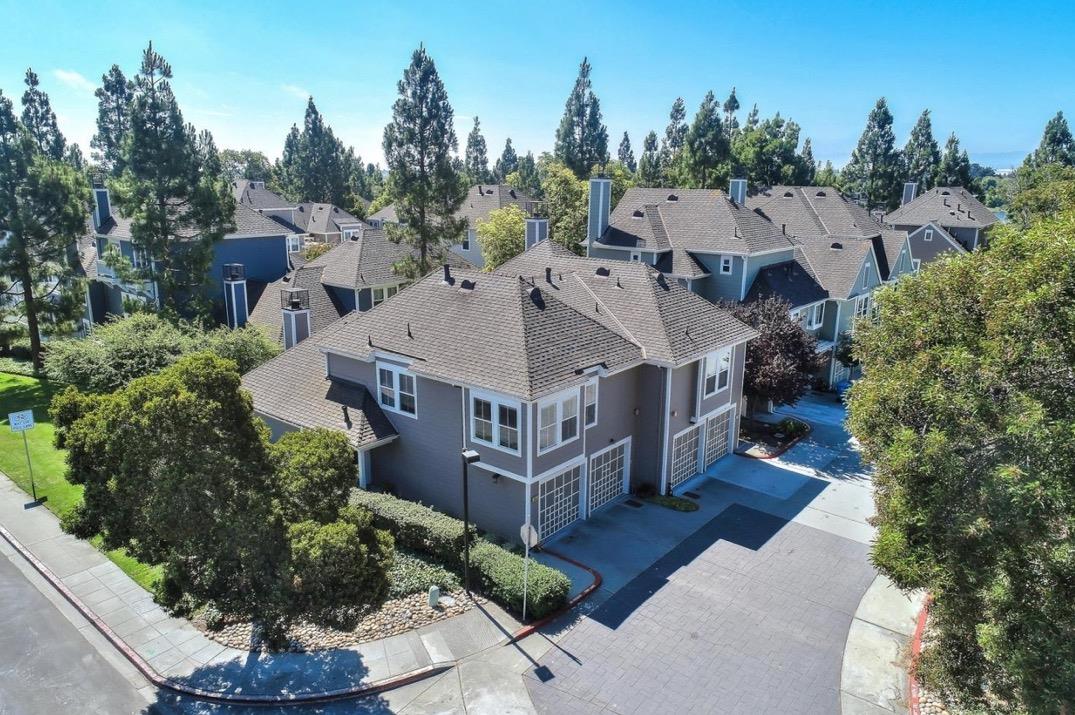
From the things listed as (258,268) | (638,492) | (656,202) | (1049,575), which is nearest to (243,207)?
(258,268)

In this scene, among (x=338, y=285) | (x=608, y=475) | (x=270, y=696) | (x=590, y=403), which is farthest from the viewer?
(x=338, y=285)

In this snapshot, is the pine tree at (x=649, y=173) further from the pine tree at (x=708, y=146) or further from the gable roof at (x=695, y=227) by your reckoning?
the gable roof at (x=695, y=227)

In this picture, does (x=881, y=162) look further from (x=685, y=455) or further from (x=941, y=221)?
(x=685, y=455)

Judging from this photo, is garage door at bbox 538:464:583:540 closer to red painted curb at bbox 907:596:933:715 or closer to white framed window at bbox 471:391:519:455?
white framed window at bbox 471:391:519:455

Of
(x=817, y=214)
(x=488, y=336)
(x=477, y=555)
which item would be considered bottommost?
(x=477, y=555)

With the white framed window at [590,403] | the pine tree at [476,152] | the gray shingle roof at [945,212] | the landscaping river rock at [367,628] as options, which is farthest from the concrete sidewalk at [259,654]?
the pine tree at [476,152]

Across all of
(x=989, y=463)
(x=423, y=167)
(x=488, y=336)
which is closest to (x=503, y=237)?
(x=423, y=167)
